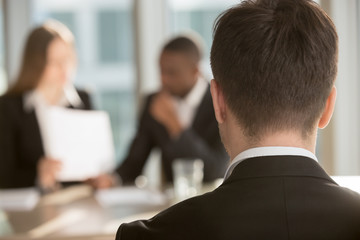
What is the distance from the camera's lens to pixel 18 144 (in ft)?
11.5

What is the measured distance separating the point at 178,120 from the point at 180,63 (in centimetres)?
35

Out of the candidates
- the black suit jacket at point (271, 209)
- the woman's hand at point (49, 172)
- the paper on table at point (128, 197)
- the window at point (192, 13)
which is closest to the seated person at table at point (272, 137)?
the black suit jacket at point (271, 209)

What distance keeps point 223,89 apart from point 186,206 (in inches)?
8.8

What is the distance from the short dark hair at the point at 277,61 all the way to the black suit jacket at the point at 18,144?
102 inches

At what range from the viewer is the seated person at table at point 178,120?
334cm

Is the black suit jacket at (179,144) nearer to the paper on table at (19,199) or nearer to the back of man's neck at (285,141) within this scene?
the paper on table at (19,199)

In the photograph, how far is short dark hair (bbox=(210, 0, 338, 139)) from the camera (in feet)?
3.13

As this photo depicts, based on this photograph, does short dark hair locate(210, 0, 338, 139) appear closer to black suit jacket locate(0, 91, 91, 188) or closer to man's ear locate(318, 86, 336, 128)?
man's ear locate(318, 86, 336, 128)

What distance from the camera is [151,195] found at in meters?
2.78

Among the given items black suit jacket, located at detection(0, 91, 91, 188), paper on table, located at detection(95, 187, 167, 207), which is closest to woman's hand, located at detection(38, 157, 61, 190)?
paper on table, located at detection(95, 187, 167, 207)

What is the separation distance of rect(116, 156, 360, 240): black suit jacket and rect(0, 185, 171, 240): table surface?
125 centimetres

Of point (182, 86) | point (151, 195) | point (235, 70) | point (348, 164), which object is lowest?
point (348, 164)

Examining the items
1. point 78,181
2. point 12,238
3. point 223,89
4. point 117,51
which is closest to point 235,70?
point 223,89

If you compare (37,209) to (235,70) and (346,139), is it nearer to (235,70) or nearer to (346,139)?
(235,70)
